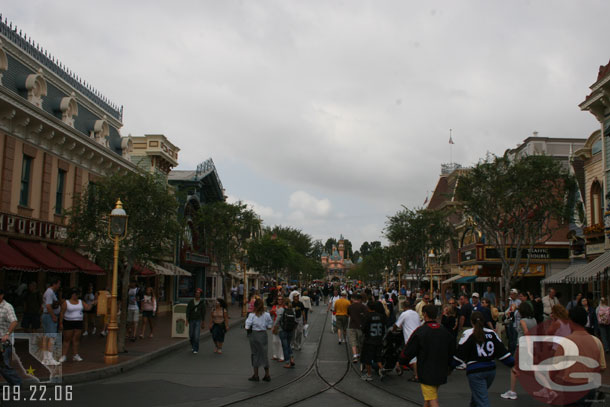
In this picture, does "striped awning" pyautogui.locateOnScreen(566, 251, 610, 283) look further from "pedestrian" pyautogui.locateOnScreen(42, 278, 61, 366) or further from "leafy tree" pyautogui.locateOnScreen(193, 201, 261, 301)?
"leafy tree" pyautogui.locateOnScreen(193, 201, 261, 301)

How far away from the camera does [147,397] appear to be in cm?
995

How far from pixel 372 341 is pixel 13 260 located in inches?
451

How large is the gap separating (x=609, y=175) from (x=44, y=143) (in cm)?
2193

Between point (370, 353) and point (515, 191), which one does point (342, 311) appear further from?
point (515, 191)

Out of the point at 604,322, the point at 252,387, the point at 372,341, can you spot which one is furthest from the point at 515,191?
the point at 252,387

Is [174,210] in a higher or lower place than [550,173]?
lower

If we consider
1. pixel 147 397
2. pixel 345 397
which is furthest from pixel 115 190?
pixel 345 397

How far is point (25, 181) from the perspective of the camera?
20.1m

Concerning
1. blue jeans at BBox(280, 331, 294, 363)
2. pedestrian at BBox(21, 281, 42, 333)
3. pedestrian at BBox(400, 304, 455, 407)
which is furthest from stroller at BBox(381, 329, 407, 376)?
pedestrian at BBox(21, 281, 42, 333)

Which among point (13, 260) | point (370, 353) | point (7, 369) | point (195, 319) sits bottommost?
point (370, 353)

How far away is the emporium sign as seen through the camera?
1820 centimetres

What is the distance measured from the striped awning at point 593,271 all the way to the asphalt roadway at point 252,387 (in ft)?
23.3

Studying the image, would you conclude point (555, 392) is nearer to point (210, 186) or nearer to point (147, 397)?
point (147, 397)

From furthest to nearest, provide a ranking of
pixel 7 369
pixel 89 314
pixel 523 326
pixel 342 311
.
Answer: pixel 89 314 → pixel 342 311 → pixel 523 326 → pixel 7 369
